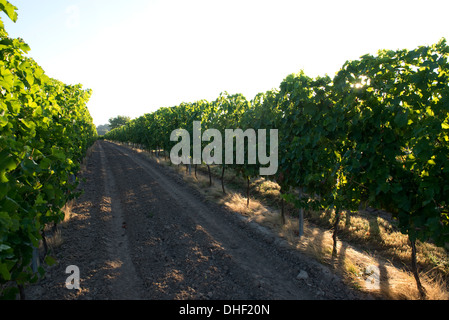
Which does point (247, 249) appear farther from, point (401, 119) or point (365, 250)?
point (401, 119)

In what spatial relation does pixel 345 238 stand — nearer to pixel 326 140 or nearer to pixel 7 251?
pixel 326 140

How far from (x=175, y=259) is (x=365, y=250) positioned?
595cm

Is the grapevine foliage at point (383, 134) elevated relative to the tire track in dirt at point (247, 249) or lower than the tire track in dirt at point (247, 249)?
elevated

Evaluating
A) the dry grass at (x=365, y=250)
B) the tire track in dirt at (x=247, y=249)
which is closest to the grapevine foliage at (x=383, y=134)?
the dry grass at (x=365, y=250)

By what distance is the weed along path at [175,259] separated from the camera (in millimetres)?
5000

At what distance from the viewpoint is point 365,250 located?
767 centimetres

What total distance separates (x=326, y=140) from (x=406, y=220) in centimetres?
245

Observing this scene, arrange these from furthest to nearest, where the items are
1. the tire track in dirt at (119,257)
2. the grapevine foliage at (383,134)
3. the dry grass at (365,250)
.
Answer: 1. the dry grass at (365,250)
2. the tire track in dirt at (119,257)
3. the grapevine foliage at (383,134)

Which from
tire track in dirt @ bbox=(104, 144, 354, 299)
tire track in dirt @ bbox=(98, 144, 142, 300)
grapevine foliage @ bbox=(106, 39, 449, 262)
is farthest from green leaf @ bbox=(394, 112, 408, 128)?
tire track in dirt @ bbox=(98, 144, 142, 300)

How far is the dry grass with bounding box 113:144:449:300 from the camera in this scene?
205 inches

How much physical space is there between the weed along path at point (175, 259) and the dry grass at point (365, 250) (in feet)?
1.62

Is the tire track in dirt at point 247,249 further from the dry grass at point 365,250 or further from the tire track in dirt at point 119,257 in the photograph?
the tire track in dirt at point 119,257

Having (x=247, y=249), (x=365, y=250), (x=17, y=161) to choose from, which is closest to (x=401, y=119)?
(x=247, y=249)
